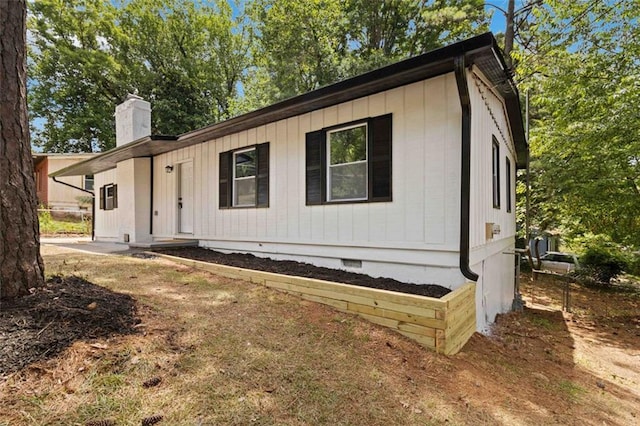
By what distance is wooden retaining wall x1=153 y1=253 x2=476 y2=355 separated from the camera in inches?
128

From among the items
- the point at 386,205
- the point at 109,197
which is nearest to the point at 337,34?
the point at 109,197

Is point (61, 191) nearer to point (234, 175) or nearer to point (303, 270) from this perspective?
point (234, 175)

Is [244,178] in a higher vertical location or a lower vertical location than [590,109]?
lower

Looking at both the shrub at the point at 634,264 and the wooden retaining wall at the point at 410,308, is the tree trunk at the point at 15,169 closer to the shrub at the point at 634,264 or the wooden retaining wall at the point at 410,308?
the wooden retaining wall at the point at 410,308

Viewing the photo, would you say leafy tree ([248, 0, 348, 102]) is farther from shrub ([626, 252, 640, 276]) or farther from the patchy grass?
the patchy grass

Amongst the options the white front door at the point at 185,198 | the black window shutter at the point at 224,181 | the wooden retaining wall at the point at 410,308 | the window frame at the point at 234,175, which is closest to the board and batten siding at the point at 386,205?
the window frame at the point at 234,175

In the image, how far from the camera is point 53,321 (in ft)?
8.51

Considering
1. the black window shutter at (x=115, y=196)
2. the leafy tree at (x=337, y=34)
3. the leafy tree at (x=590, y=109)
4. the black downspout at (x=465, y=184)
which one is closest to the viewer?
the black downspout at (x=465, y=184)

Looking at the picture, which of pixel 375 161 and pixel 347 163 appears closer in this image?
pixel 375 161

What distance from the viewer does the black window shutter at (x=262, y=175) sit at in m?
6.68

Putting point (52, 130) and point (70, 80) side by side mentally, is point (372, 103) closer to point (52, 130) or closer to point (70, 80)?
point (70, 80)

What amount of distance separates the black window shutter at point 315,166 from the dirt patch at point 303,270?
1.19 metres

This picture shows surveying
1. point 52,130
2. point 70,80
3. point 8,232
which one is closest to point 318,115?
point 8,232

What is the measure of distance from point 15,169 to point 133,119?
337 inches
